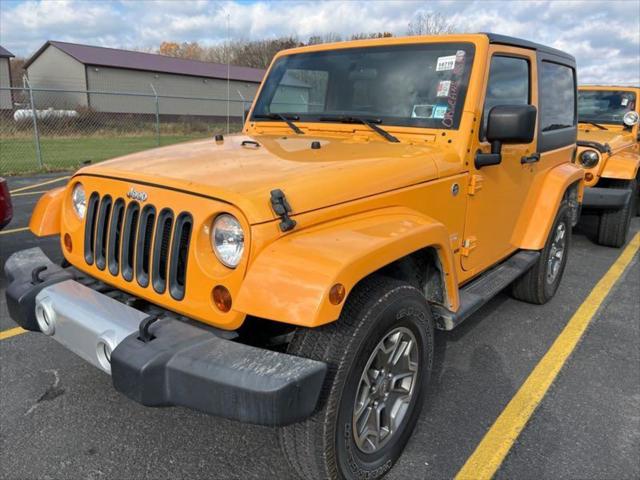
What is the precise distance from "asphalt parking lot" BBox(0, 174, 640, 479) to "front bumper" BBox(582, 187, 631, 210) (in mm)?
2366

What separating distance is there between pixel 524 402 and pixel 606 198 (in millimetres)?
3788

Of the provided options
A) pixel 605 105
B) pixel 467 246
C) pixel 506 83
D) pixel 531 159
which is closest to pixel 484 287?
pixel 467 246

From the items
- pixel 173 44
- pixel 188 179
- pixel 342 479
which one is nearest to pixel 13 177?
pixel 188 179

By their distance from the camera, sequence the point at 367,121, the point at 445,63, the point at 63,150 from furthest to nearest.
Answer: the point at 63,150, the point at 367,121, the point at 445,63

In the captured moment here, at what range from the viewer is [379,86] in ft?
10.8

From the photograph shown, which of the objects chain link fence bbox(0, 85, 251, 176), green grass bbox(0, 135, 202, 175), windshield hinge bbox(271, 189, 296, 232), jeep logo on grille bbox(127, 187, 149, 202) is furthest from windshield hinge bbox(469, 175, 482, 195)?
green grass bbox(0, 135, 202, 175)

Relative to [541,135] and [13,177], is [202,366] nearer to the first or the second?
[541,135]

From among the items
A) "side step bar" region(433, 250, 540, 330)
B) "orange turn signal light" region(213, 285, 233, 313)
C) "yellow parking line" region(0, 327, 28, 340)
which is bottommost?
"yellow parking line" region(0, 327, 28, 340)

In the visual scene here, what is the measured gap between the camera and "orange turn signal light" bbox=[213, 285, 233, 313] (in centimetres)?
201

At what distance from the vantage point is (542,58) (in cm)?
397

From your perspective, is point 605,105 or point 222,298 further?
point 605,105

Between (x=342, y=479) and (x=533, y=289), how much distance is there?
2.84m

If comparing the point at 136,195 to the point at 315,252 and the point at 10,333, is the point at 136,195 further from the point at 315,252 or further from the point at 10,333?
the point at 10,333

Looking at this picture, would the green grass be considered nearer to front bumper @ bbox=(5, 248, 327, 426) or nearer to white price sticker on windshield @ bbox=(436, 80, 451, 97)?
white price sticker on windshield @ bbox=(436, 80, 451, 97)
